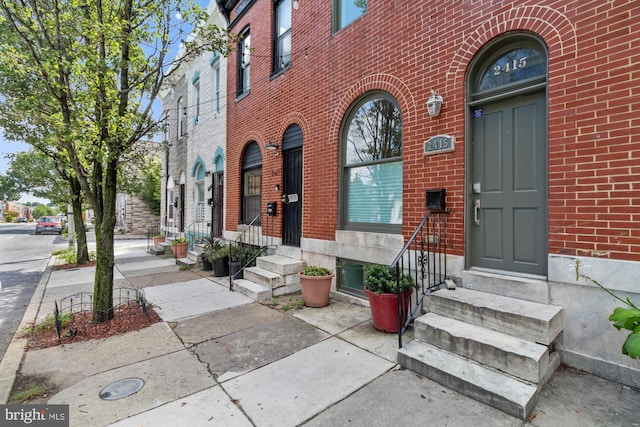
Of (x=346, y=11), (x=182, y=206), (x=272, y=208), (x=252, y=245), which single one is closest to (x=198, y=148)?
(x=182, y=206)

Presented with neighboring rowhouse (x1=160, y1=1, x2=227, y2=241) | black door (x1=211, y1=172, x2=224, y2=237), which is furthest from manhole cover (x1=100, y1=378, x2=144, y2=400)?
black door (x1=211, y1=172, x2=224, y2=237)

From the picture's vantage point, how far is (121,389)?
2.76 metres

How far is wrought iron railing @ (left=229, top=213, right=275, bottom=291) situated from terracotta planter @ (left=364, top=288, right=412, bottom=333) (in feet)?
11.0

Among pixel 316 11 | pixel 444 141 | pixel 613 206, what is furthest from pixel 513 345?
pixel 316 11

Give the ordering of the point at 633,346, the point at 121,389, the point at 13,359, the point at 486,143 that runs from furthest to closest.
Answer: the point at 486,143 < the point at 13,359 < the point at 121,389 < the point at 633,346

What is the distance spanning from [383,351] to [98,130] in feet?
14.8

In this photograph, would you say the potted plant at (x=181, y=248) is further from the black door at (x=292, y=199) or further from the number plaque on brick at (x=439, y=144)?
the number plaque on brick at (x=439, y=144)

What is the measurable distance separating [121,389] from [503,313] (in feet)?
11.7

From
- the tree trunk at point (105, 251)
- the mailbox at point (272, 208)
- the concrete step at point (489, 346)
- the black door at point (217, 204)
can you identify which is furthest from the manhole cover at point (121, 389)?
the black door at point (217, 204)

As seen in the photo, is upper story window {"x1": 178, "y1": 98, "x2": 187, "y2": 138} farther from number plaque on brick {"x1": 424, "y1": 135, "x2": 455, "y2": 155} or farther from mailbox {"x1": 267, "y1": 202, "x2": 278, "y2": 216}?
number plaque on brick {"x1": 424, "y1": 135, "x2": 455, "y2": 155}

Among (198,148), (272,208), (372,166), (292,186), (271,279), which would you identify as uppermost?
(198,148)

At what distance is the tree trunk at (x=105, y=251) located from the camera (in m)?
4.38

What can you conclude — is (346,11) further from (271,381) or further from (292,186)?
(271,381)

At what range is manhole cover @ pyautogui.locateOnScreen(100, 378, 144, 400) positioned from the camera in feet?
8.73
